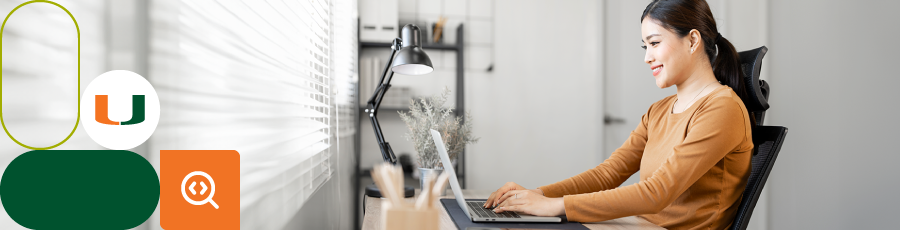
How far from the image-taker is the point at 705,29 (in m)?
1.14

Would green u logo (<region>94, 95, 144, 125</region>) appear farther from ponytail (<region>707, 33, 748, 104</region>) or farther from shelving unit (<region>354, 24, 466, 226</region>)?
shelving unit (<region>354, 24, 466, 226</region>)

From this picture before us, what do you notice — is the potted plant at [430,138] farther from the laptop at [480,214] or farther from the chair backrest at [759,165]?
the chair backrest at [759,165]

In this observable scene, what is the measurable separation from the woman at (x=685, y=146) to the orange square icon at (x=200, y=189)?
624 millimetres

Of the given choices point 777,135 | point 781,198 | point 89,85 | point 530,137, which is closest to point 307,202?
point 89,85

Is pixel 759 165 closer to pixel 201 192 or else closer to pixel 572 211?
pixel 572 211

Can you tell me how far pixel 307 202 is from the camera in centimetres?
104

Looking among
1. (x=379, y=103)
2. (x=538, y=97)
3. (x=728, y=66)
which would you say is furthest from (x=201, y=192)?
(x=538, y=97)

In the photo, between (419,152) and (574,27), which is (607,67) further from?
(419,152)

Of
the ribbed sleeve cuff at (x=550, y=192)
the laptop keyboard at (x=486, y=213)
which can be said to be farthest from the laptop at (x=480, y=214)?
the ribbed sleeve cuff at (x=550, y=192)

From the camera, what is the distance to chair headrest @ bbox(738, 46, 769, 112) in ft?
3.59

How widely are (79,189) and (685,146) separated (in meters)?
1.03

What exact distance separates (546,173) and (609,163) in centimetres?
137

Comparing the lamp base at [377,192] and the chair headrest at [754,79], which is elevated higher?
the chair headrest at [754,79]

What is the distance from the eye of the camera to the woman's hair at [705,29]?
112cm
